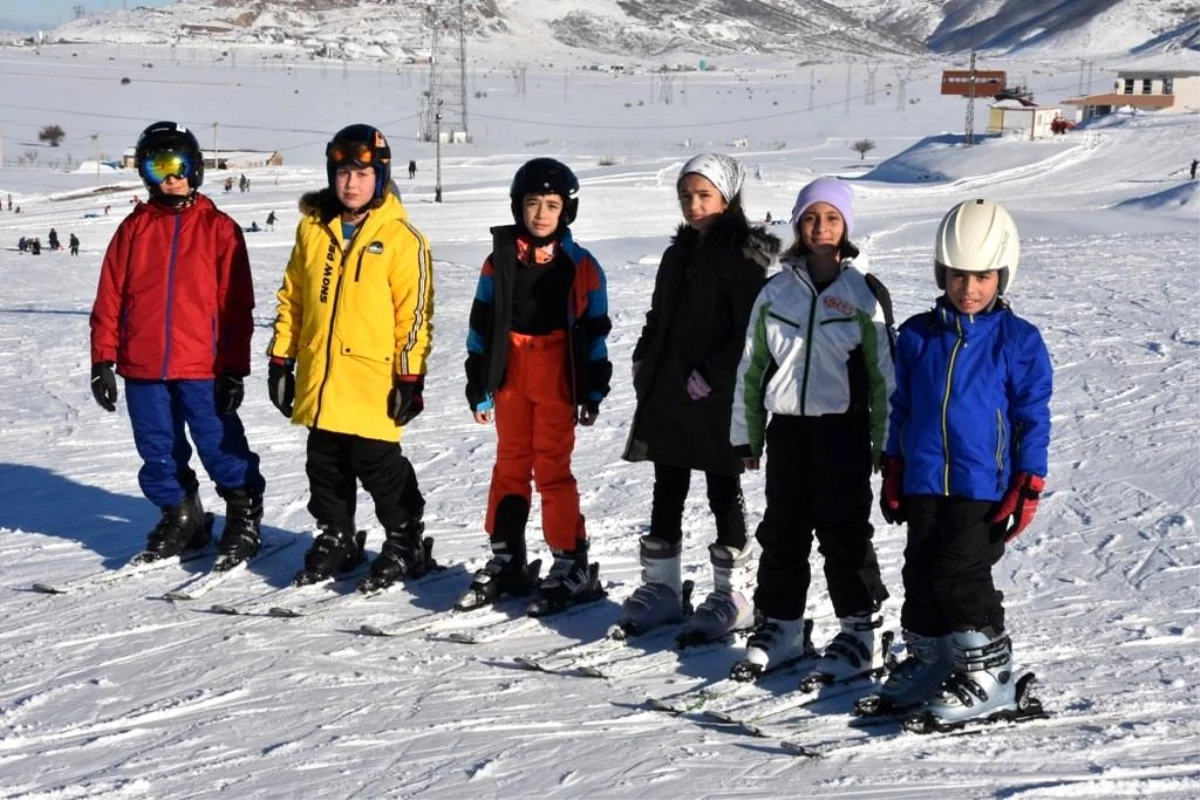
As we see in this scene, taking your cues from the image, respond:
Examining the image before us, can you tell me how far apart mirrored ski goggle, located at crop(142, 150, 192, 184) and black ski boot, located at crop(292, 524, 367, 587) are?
4.51ft

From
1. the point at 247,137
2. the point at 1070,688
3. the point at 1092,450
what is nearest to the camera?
the point at 1070,688

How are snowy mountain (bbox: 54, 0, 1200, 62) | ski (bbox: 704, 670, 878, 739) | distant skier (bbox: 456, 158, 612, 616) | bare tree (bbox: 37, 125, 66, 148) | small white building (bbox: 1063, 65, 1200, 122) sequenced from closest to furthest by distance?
ski (bbox: 704, 670, 878, 739) → distant skier (bbox: 456, 158, 612, 616) → bare tree (bbox: 37, 125, 66, 148) → small white building (bbox: 1063, 65, 1200, 122) → snowy mountain (bbox: 54, 0, 1200, 62)

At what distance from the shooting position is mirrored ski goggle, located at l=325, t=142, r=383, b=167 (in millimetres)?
4512

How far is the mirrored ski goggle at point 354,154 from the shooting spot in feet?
14.8

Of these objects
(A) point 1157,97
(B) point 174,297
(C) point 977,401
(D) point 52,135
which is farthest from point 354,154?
(A) point 1157,97

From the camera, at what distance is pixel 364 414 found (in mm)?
4633

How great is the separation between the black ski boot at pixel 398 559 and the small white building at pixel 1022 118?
159ft

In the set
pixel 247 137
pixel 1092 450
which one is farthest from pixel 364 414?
pixel 247 137

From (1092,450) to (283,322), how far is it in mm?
4561

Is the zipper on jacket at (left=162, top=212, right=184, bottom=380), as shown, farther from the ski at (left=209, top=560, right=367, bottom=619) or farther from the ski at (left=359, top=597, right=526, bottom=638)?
the ski at (left=359, top=597, right=526, bottom=638)

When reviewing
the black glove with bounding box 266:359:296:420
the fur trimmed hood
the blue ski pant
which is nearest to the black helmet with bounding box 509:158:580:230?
the fur trimmed hood

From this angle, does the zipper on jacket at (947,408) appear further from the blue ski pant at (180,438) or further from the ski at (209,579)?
the blue ski pant at (180,438)

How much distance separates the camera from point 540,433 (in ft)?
14.8

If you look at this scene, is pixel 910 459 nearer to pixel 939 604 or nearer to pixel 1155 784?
pixel 939 604
